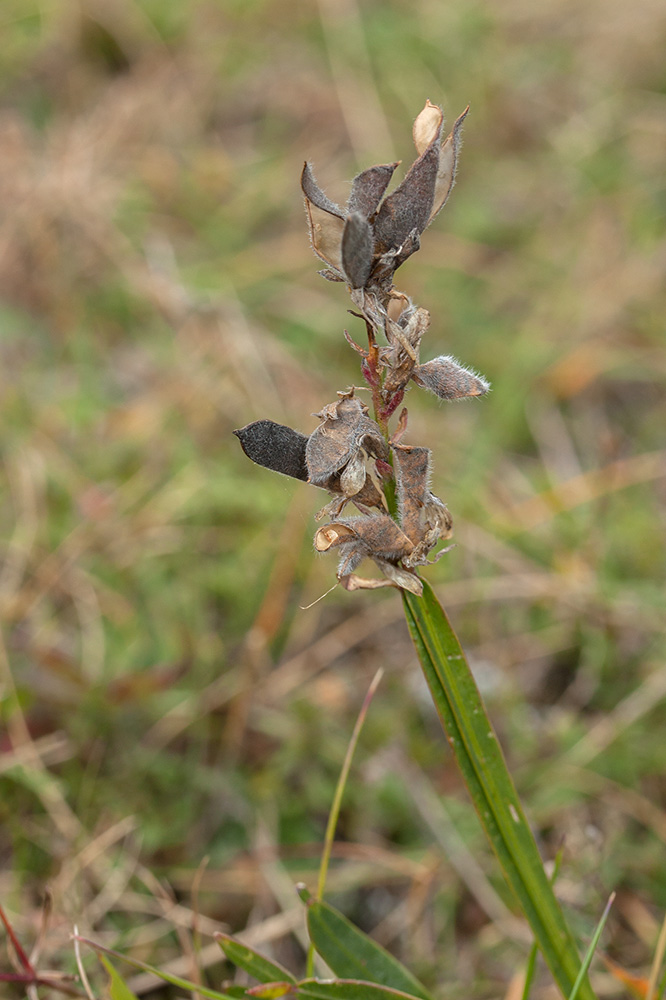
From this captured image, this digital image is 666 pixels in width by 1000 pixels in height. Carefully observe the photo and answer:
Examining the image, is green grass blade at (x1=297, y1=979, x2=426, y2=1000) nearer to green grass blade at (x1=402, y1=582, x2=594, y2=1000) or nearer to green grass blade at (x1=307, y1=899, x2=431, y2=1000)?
A: green grass blade at (x1=307, y1=899, x2=431, y2=1000)

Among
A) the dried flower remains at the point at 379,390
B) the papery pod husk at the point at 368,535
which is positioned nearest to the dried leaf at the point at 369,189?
the dried flower remains at the point at 379,390

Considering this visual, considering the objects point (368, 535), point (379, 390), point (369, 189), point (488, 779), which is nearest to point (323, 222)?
point (369, 189)

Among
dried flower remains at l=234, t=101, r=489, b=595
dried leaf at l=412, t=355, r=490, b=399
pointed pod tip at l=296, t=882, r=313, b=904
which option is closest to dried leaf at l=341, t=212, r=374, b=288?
dried flower remains at l=234, t=101, r=489, b=595

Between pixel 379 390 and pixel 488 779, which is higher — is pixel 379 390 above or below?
above

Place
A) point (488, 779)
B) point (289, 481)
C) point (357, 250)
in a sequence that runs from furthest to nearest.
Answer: point (289, 481) < point (488, 779) < point (357, 250)

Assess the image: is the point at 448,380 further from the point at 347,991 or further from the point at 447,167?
the point at 347,991

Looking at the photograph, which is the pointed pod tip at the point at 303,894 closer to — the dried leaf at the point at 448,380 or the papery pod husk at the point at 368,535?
the papery pod husk at the point at 368,535

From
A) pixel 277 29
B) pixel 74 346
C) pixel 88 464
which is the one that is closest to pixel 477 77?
pixel 277 29

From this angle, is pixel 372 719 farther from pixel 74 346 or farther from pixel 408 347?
pixel 74 346
